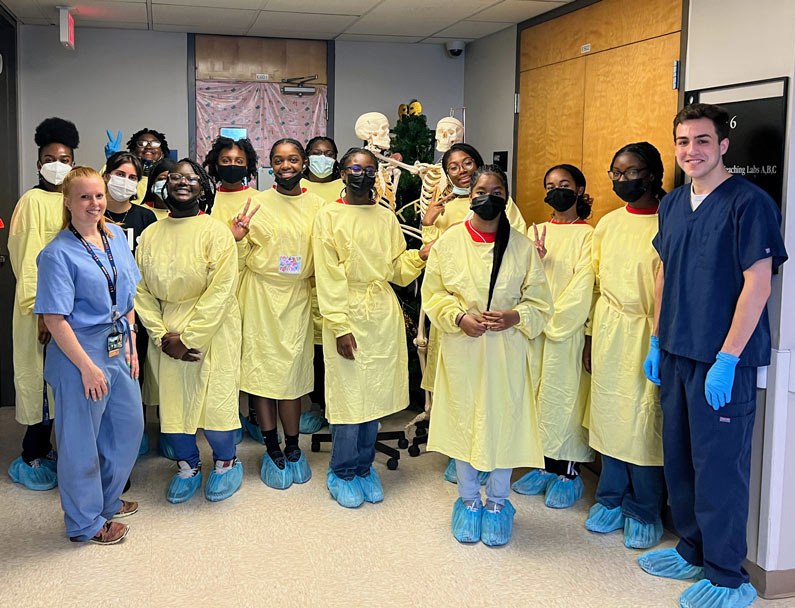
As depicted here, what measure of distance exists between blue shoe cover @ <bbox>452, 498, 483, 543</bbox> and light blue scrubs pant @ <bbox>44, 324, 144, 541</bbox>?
1.38 meters

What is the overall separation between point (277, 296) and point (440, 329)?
2.77 feet

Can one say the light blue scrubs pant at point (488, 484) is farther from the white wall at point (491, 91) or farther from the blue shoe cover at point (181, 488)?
the white wall at point (491, 91)

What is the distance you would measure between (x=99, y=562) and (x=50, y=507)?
→ 0.68 meters

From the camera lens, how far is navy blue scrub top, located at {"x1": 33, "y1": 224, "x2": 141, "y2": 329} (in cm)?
289

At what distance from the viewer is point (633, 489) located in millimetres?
3359

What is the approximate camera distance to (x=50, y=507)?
359 cm

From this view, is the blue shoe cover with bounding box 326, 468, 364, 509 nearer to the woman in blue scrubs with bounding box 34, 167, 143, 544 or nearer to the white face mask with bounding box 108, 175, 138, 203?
the woman in blue scrubs with bounding box 34, 167, 143, 544

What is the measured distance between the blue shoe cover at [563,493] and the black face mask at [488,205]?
1.36 metres

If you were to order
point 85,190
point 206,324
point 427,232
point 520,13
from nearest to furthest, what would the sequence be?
point 85,190 → point 206,324 → point 427,232 → point 520,13

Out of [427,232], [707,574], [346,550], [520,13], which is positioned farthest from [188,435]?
[520,13]

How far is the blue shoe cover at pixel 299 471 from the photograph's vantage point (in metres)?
3.88

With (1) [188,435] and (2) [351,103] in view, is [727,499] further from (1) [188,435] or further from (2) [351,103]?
(2) [351,103]

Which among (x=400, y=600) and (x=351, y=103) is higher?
(x=351, y=103)

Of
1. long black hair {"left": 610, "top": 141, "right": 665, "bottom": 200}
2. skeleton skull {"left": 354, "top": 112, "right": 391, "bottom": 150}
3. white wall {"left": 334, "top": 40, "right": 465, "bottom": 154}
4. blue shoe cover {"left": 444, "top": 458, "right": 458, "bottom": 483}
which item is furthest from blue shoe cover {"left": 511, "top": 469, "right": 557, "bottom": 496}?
white wall {"left": 334, "top": 40, "right": 465, "bottom": 154}
